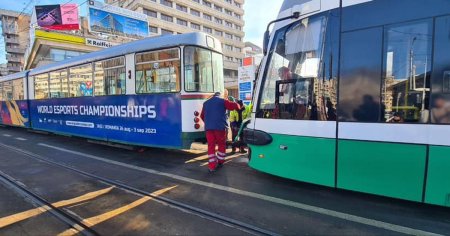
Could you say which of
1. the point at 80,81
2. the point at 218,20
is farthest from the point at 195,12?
the point at 80,81

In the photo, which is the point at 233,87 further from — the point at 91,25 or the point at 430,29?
the point at 430,29

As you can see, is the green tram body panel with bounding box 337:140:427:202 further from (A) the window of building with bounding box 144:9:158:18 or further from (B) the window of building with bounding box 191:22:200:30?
(B) the window of building with bounding box 191:22:200:30

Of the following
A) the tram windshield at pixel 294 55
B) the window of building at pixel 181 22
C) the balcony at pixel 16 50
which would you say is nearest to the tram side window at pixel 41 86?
the tram windshield at pixel 294 55

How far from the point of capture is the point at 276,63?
197 inches

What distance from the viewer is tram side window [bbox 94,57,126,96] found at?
27.3 ft

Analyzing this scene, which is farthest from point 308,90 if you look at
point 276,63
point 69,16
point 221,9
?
point 221,9

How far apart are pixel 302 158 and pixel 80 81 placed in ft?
27.2

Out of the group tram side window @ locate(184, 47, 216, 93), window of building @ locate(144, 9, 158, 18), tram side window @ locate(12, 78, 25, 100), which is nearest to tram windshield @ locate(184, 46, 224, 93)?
tram side window @ locate(184, 47, 216, 93)

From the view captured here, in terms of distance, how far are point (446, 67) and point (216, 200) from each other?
3633mm

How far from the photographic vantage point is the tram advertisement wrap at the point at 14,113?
14.2 m

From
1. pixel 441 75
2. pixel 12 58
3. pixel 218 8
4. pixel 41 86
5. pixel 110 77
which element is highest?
pixel 218 8

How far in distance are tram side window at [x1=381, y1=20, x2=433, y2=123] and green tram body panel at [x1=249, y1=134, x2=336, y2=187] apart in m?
0.97

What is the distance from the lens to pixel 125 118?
27.5 ft

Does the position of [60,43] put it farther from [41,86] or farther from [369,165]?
[369,165]
